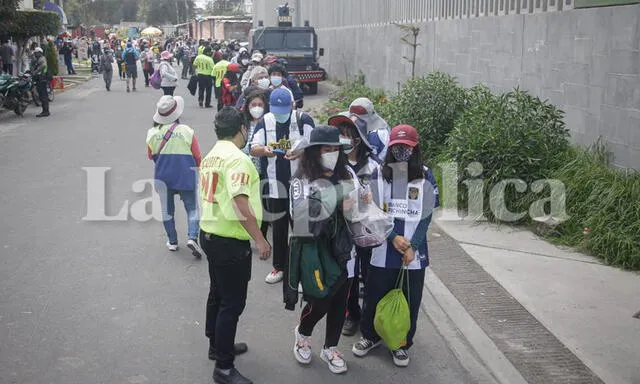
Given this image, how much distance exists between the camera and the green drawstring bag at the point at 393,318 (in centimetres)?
491

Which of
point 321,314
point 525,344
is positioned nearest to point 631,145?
point 525,344

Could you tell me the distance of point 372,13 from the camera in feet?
78.6

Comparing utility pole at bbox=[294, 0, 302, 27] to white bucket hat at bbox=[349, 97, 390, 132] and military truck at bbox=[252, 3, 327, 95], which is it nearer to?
military truck at bbox=[252, 3, 327, 95]

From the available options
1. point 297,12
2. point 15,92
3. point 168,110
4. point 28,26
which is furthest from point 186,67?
point 168,110

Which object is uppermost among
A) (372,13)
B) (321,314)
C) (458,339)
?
(372,13)

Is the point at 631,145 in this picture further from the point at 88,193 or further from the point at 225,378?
the point at 88,193

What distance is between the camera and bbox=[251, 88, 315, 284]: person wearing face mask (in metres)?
6.45

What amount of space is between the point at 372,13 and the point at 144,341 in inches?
789

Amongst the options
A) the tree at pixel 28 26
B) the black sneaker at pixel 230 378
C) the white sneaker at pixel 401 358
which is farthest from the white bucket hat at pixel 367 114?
the tree at pixel 28 26

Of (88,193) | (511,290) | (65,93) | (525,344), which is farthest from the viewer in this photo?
(65,93)

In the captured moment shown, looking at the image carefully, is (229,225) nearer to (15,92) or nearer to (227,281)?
(227,281)

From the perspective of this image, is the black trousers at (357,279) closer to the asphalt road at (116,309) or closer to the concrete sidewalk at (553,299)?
the asphalt road at (116,309)

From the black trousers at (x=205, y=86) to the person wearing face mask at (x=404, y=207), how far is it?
16.2 meters

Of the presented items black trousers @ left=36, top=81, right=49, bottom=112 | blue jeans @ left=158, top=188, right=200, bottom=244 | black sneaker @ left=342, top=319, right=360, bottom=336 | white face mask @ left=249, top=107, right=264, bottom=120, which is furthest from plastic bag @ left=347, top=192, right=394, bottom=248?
black trousers @ left=36, top=81, right=49, bottom=112
